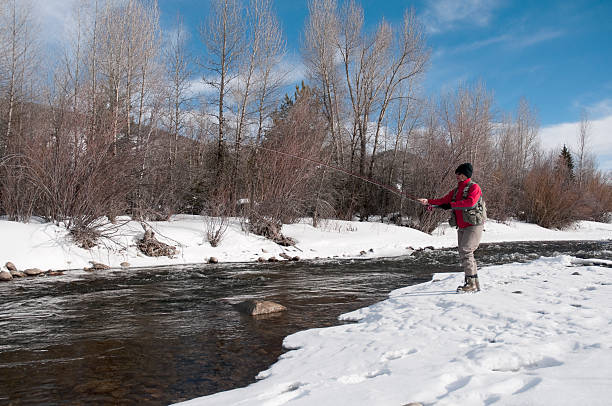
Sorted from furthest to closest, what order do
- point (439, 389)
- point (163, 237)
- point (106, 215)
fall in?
point (163, 237) → point (106, 215) → point (439, 389)

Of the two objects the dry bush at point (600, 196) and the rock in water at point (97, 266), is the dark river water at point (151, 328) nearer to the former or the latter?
the rock in water at point (97, 266)

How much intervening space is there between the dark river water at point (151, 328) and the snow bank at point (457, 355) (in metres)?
0.48

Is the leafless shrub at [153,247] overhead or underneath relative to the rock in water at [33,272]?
overhead

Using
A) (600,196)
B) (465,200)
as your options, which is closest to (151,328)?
(465,200)

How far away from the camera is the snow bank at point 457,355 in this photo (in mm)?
2793

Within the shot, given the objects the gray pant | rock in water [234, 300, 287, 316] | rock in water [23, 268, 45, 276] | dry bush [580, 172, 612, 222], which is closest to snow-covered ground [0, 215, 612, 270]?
rock in water [23, 268, 45, 276]

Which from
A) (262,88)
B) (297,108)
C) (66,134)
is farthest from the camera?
(262,88)

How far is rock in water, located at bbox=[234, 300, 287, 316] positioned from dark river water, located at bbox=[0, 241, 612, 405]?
14 centimetres

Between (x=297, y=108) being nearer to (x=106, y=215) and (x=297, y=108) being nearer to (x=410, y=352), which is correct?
(x=106, y=215)

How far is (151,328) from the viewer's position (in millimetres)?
5344

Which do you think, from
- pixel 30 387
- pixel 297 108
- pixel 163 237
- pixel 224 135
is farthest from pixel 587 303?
pixel 224 135

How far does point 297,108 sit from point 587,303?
12.9m

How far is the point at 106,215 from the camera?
11.9 m

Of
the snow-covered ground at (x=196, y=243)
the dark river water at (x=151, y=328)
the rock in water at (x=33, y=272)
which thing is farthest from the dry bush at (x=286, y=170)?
the rock in water at (x=33, y=272)
